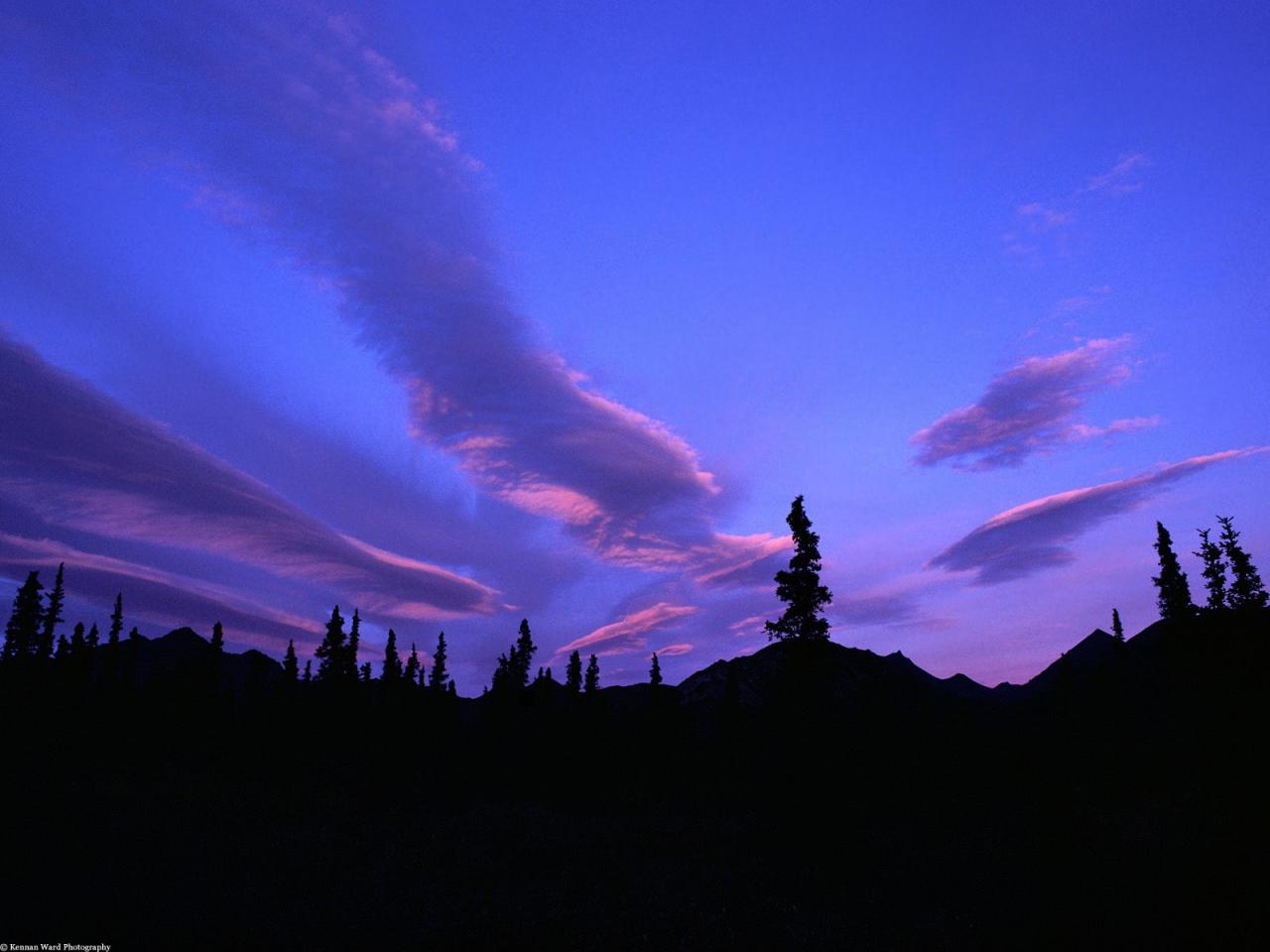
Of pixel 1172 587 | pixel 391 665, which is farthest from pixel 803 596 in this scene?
pixel 391 665

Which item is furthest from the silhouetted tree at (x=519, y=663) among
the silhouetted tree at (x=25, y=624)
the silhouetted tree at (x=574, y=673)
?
the silhouetted tree at (x=25, y=624)

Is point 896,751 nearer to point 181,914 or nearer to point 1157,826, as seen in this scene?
point 1157,826

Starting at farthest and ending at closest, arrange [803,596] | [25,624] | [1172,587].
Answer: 1. [25,624]
2. [1172,587]
3. [803,596]

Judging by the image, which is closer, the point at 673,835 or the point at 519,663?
the point at 673,835

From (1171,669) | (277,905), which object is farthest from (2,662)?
(1171,669)

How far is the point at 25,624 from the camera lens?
267 ft

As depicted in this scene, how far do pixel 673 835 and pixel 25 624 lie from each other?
9081cm

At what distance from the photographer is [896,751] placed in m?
59.7

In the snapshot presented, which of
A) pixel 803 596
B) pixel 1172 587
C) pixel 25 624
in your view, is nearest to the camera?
pixel 803 596

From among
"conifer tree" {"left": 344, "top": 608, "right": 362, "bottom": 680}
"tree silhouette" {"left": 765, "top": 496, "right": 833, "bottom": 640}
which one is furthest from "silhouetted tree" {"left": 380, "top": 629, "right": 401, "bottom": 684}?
"tree silhouette" {"left": 765, "top": 496, "right": 833, "bottom": 640}

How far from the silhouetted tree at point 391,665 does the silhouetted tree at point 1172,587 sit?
87008 mm

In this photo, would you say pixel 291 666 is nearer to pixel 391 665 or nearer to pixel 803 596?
pixel 391 665

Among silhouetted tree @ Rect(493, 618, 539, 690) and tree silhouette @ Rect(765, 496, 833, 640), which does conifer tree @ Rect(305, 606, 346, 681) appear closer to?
silhouetted tree @ Rect(493, 618, 539, 690)

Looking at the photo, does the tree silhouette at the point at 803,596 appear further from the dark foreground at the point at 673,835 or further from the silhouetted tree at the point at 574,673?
the silhouetted tree at the point at 574,673
